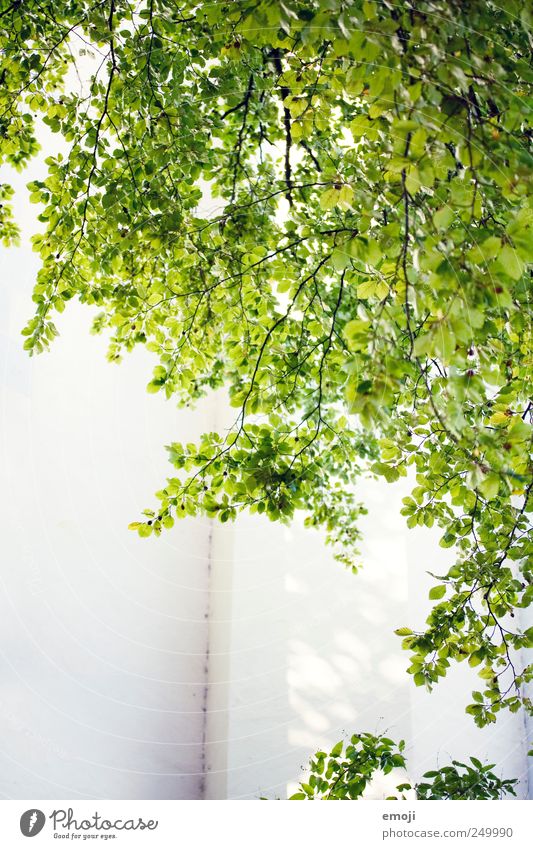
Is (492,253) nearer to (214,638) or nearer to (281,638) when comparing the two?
(281,638)

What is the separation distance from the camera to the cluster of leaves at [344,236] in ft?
2.09

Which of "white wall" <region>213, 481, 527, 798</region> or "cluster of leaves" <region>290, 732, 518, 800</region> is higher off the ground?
"white wall" <region>213, 481, 527, 798</region>

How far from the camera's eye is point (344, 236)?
0.99m

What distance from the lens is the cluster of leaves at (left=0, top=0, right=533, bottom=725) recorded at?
0.64m

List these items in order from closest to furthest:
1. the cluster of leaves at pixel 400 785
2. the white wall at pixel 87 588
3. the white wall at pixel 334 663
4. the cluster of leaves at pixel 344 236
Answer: the cluster of leaves at pixel 344 236 < the cluster of leaves at pixel 400 785 < the white wall at pixel 87 588 < the white wall at pixel 334 663

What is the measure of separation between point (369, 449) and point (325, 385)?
0.78m

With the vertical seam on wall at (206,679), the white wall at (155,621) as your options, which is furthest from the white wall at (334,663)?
the vertical seam on wall at (206,679)

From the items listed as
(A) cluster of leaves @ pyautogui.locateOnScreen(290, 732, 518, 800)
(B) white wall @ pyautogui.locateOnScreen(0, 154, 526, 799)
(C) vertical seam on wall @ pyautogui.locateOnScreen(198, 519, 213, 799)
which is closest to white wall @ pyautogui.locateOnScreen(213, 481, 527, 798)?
(B) white wall @ pyautogui.locateOnScreen(0, 154, 526, 799)

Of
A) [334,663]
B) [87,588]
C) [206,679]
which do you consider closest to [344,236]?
[87,588]

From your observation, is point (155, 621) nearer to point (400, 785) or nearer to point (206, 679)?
point (206, 679)

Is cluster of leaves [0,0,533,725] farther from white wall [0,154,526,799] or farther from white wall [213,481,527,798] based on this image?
white wall [213,481,527,798]

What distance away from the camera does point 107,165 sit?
132 centimetres

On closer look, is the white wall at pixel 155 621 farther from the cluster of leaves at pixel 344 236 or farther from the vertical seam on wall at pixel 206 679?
the cluster of leaves at pixel 344 236
